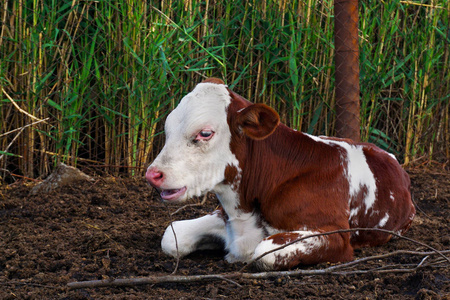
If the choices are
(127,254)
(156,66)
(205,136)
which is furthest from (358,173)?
(156,66)

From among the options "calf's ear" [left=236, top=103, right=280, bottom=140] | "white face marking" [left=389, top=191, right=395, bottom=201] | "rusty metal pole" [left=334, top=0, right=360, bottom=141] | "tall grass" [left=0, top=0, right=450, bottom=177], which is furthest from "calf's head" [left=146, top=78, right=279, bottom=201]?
"rusty metal pole" [left=334, top=0, right=360, bottom=141]

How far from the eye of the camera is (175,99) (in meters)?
5.48

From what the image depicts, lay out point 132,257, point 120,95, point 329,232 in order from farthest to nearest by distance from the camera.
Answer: point 120,95 < point 132,257 < point 329,232

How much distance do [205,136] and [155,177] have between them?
33cm

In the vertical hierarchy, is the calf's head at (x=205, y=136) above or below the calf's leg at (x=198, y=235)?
above

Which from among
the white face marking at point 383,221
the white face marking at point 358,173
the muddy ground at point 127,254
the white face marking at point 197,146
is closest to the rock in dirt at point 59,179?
the muddy ground at point 127,254

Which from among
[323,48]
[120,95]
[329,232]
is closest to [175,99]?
[120,95]

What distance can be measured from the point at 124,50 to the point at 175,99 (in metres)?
0.62

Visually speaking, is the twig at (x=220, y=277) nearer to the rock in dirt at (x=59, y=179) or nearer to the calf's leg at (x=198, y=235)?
the calf's leg at (x=198, y=235)

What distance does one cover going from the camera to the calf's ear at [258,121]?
306 cm

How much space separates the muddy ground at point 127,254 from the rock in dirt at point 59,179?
0.06m

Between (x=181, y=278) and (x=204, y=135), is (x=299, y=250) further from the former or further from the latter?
(x=204, y=135)

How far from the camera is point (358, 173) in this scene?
135 inches

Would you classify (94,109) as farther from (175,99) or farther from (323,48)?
(323,48)
